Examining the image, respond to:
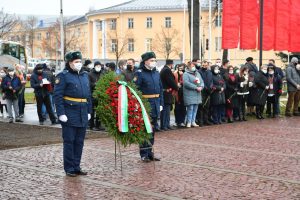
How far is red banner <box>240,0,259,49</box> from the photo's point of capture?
881 inches

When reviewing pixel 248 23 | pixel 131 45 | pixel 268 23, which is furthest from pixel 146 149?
pixel 131 45

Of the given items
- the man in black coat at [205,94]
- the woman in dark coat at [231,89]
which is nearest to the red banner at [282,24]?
the woman in dark coat at [231,89]

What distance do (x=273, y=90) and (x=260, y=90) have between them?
0.77 meters

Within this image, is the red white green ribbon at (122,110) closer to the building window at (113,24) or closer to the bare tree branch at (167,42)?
the bare tree branch at (167,42)

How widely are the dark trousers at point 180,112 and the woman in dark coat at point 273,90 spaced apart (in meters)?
4.07

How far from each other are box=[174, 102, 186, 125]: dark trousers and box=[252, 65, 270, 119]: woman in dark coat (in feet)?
11.0

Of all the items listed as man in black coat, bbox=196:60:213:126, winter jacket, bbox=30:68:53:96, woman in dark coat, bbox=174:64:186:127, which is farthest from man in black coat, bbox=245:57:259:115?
winter jacket, bbox=30:68:53:96

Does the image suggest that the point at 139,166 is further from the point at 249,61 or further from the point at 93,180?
the point at 249,61

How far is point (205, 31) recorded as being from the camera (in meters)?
64.4

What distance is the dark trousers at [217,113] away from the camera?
1803 centimetres

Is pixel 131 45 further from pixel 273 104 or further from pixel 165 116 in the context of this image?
pixel 165 116

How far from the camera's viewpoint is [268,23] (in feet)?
75.7

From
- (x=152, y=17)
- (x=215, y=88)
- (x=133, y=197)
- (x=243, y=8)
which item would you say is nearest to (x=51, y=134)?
(x=215, y=88)

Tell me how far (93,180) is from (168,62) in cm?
791
